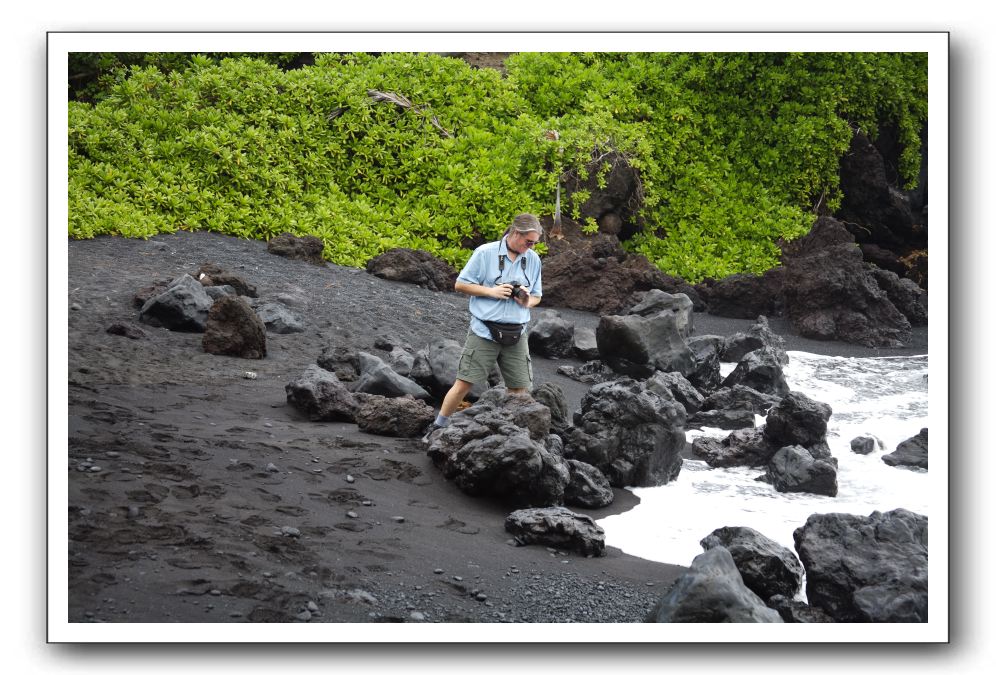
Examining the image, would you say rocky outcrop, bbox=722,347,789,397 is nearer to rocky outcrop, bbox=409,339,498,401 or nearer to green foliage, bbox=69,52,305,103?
rocky outcrop, bbox=409,339,498,401

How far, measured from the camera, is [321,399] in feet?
20.4

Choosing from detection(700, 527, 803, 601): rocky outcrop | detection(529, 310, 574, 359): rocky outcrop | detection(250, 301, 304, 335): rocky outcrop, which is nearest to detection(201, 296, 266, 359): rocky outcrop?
detection(250, 301, 304, 335): rocky outcrop

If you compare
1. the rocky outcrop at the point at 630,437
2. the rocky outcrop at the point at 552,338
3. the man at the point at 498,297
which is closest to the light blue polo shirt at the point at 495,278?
the man at the point at 498,297

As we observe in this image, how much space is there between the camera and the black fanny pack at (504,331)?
576 cm

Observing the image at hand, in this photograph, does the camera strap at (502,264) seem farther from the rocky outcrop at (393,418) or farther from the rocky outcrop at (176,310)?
the rocky outcrop at (176,310)

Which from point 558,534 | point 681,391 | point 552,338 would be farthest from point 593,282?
point 558,534

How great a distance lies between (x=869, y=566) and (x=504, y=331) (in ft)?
8.19

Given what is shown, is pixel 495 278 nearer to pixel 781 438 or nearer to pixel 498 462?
pixel 498 462

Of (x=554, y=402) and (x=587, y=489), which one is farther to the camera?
(x=554, y=402)

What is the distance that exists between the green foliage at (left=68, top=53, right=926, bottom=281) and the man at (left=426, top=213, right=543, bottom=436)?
4345 mm

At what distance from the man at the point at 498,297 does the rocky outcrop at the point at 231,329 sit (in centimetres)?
213

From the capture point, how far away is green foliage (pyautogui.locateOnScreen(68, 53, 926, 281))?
373 inches

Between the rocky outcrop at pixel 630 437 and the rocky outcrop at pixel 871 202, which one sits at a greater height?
the rocky outcrop at pixel 871 202

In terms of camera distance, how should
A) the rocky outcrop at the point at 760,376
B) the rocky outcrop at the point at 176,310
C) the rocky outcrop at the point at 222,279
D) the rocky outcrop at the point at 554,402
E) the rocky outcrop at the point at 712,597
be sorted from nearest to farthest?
the rocky outcrop at the point at 712,597, the rocky outcrop at the point at 554,402, the rocky outcrop at the point at 176,310, the rocky outcrop at the point at 760,376, the rocky outcrop at the point at 222,279
